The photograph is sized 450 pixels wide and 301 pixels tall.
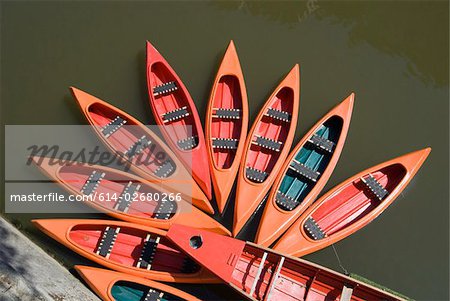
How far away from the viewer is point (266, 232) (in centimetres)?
829

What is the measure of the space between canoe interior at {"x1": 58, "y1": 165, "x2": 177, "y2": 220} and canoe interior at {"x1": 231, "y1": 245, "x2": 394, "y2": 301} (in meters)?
1.65

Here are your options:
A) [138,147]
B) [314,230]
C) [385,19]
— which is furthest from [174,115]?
[385,19]

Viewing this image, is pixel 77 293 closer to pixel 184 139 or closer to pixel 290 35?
pixel 184 139

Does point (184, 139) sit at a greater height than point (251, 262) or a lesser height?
greater

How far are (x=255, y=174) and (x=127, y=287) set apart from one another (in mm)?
2978

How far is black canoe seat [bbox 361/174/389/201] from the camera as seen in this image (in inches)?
343

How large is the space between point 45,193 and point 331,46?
6569 mm

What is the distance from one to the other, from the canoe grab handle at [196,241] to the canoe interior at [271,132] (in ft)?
5.08

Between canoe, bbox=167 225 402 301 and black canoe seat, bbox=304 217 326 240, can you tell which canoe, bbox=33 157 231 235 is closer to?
canoe, bbox=167 225 402 301

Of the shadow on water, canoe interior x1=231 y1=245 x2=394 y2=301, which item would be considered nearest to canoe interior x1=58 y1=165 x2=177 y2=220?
canoe interior x1=231 y1=245 x2=394 y2=301

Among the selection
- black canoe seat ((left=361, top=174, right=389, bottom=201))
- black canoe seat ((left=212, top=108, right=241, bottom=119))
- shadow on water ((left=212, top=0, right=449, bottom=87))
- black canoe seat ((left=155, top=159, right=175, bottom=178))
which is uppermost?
shadow on water ((left=212, top=0, right=449, bottom=87))

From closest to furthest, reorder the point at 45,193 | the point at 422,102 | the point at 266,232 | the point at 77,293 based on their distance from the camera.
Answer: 1. the point at 77,293
2. the point at 266,232
3. the point at 45,193
4. the point at 422,102

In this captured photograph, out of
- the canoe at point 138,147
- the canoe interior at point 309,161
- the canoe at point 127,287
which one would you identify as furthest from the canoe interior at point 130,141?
the canoe interior at point 309,161

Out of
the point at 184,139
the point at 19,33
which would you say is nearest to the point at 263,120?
the point at 184,139
